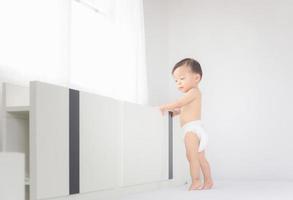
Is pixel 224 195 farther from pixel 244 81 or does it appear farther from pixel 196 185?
pixel 244 81

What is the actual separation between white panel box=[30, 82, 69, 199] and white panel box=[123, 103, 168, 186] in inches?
19.0

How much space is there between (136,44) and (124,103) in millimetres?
676

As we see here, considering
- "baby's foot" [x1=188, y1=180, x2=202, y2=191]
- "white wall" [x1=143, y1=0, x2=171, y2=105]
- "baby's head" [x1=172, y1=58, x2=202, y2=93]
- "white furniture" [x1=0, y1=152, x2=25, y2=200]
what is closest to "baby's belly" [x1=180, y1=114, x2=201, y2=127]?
"baby's head" [x1=172, y1=58, x2=202, y2=93]

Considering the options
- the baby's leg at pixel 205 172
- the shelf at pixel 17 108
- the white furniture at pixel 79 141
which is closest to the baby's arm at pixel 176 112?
the white furniture at pixel 79 141

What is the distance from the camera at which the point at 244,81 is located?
3080mm

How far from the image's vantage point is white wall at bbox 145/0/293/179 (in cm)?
300

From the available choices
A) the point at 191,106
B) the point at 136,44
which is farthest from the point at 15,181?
the point at 136,44

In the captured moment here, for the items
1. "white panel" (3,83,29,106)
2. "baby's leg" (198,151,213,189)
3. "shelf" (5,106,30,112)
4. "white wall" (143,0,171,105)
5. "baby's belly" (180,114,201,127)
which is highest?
"white wall" (143,0,171,105)

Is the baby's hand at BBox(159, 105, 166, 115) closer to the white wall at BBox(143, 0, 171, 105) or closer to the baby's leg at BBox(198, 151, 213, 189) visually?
the baby's leg at BBox(198, 151, 213, 189)

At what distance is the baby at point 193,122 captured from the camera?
2277 millimetres

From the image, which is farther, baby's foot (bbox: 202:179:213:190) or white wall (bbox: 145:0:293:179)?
white wall (bbox: 145:0:293:179)

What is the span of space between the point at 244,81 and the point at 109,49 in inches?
40.9

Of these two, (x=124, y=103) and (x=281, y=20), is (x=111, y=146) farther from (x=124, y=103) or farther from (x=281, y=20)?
(x=281, y=20)

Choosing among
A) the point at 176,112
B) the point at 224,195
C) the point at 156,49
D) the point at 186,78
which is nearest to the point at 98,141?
the point at 224,195
